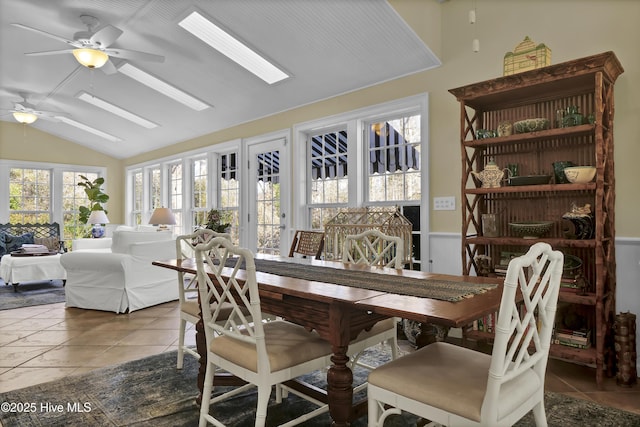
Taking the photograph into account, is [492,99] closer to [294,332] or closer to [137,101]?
[294,332]

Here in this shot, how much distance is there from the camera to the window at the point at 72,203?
8.50 meters

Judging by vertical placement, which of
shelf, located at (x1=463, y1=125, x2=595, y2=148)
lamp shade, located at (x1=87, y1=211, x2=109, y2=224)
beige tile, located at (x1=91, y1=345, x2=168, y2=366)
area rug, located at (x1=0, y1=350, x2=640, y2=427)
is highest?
shelf, located at (x1=463, y1=125, x2=595, y2=148)

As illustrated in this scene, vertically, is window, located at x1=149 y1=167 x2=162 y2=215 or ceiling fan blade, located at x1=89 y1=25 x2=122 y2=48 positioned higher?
ceiling fan blade, located at x1=89 y1=25 x2=122 y2=48

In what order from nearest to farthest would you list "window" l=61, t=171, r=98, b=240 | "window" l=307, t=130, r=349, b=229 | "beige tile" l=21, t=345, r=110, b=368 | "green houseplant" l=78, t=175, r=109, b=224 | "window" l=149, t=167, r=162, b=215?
"beige tile" l=21, t=345, r=110, b=368 → "window" l=307, t=130, r=349, b=229 → "window" l=149, t=167, r=162, b=215 → "green houseplant" l=78, t=175, r=109, b=224 → "window" l=61, t=171, r=98, b=240

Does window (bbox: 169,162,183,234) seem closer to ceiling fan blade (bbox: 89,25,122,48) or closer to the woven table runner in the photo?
ceiling fan blade (bbox: 89,25,122,48)

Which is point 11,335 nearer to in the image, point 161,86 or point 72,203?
point 161,86

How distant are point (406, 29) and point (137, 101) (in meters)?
4.31

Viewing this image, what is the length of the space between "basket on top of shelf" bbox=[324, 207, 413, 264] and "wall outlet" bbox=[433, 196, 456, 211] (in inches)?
11.4

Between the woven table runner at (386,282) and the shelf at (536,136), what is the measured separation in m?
1.47

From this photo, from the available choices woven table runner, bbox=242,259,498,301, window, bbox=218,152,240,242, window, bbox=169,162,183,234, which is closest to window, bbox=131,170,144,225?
window, bbox=169,162,183,234

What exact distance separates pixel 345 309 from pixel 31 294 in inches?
221

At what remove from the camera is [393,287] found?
1785 millimetres

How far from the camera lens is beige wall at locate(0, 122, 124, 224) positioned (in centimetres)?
788

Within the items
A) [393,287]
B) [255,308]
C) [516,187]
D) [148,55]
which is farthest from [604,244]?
[148,55]
